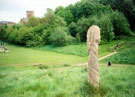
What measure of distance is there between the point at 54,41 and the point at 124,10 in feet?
118

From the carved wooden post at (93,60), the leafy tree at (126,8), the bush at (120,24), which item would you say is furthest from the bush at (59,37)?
the carved wooden post at (93,60)

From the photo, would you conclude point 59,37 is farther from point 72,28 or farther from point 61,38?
point 72,28

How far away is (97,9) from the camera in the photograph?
4894 cm

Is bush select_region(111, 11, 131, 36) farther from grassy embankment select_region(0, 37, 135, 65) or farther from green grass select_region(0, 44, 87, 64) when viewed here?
green grass select_region(0, 44, 87, 64)

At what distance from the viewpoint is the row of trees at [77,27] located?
37.3 m

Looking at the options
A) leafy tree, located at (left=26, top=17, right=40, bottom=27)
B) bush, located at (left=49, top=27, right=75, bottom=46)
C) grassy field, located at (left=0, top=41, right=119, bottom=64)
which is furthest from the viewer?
leafy tree, located at (left=26, top=17, right=40, bottom=27)

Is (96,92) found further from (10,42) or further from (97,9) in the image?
(10,42)

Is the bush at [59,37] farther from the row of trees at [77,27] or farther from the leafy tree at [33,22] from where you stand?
the leafy tree at [33,22]

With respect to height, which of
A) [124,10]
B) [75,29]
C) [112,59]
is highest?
[124,10]

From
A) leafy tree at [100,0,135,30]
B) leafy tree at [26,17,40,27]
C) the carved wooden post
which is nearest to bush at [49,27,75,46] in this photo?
leafy tree at [26,17,40,27]

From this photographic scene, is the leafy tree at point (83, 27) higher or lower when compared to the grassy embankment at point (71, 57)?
higher

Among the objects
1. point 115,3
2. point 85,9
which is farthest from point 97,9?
point 115,3

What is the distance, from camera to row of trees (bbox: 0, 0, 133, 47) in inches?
1470

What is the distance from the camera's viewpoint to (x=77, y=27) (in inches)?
1796
